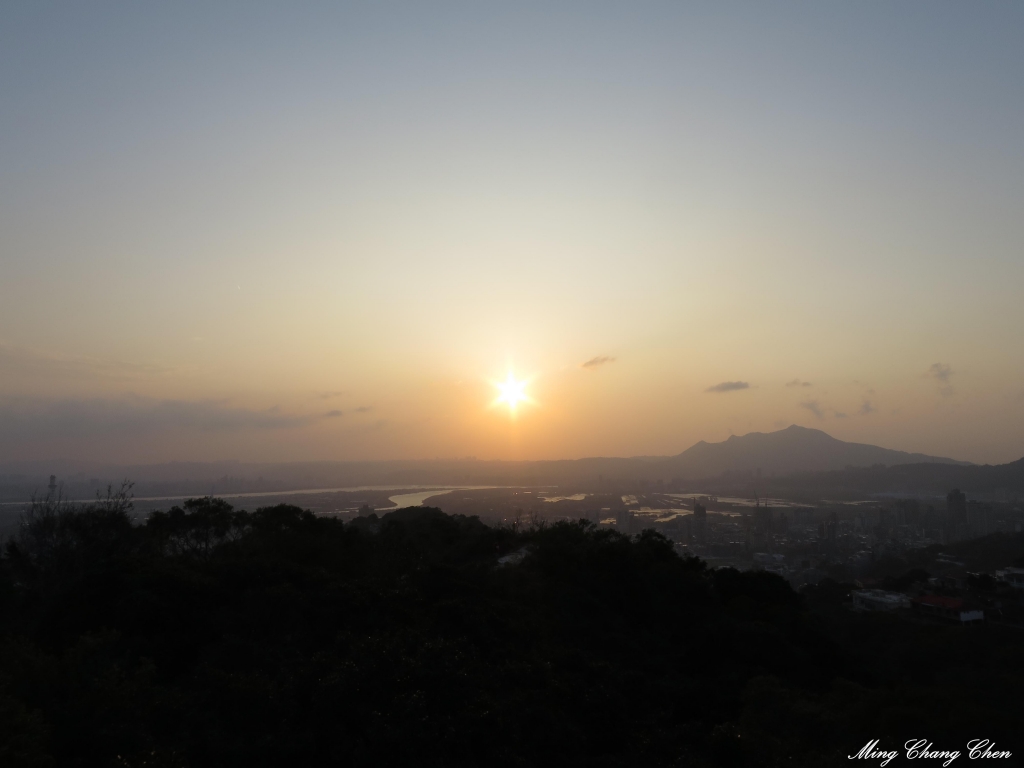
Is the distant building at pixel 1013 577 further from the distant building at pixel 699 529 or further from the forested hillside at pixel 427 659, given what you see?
the distant building at pixel 699 529

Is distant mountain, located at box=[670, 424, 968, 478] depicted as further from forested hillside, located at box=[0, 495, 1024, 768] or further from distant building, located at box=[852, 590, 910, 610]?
forested hillside, located at box=[0, 495, 1024, 768]

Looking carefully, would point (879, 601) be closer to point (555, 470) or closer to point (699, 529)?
point (699, 529)

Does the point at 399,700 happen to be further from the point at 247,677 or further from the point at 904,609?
the point at 904,609

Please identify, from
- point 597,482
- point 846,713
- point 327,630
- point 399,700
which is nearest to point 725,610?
point 846,713
